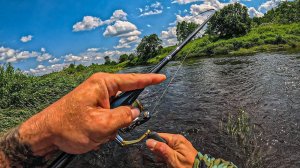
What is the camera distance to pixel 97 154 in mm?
8008

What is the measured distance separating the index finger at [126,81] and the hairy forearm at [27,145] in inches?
22.4

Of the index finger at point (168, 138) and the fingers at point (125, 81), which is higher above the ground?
the fingers at point (125, 81)

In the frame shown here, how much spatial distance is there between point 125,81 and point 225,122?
25.6ft

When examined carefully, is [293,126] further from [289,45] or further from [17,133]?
[289,45]

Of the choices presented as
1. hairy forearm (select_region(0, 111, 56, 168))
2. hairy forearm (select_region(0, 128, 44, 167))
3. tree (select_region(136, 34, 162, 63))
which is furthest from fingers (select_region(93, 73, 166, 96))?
tree (select_region(136, 34, 162, 63))

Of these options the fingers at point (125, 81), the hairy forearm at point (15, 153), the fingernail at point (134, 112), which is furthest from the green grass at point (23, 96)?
the fingers at point (125, 81)

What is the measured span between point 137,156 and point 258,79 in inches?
466

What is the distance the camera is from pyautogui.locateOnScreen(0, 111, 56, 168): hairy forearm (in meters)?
2.08

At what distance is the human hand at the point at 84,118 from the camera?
1.98 metres

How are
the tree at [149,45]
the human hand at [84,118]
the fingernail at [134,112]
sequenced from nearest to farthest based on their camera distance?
the human hand at [84,118], the fingernail at [134,112], the tree at [149,45]

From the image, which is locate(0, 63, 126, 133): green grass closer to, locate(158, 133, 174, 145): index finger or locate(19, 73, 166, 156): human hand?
locate(158, 133, 174, 145): index finger

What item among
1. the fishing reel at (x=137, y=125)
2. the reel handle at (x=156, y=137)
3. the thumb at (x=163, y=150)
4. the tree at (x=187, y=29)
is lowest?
the thumb at (x=163, y=150)

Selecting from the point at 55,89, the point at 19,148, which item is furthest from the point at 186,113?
the point at 19,148

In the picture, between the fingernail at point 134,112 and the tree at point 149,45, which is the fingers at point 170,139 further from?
the tree at point 149,45
